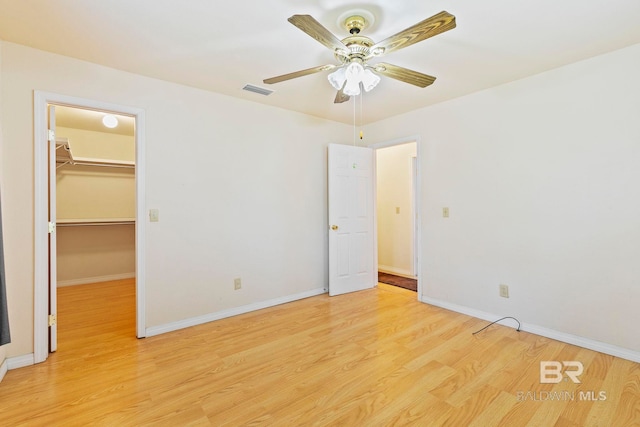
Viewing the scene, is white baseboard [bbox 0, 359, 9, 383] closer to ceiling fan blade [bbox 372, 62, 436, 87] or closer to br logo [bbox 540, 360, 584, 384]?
ceiling fan blade [bbox 372, 62, 436, 87]

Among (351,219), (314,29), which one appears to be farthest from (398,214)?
(314,29)

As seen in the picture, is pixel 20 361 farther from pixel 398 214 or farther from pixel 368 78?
pixel 398 214

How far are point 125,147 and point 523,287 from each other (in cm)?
608

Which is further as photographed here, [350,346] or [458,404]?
[350,346]

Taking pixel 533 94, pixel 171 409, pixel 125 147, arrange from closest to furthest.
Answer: pixel 171 409
pixel 533 94
pixel 125 147

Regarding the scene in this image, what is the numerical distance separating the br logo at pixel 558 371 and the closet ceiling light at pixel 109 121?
5544 mm

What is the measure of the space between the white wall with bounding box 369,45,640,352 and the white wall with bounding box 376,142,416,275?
5.02 feet

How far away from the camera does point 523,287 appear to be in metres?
2.93

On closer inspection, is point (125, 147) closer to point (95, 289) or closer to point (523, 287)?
point (95, 289)

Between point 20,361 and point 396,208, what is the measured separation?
16.3 ft

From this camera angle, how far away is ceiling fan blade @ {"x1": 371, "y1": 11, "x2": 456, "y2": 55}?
1.51m

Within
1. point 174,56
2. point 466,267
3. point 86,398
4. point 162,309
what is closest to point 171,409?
point 86,398

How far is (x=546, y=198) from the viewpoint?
2.76 meters

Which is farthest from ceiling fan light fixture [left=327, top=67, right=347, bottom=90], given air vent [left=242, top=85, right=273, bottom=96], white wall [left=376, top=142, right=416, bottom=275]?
white wall [left=376, top=142, right=416, bottom=275]
